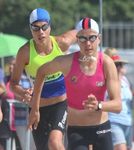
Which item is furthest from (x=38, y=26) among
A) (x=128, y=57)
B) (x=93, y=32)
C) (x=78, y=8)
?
(x=78, y=8)

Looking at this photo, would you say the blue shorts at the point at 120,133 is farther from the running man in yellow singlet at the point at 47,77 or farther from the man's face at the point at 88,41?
the man's face at the point at 88,41

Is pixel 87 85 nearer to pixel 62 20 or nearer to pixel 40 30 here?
pixel 40 30

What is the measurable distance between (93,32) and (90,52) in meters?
0.20

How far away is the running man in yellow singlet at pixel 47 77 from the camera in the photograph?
24.7ft

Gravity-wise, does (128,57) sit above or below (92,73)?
below

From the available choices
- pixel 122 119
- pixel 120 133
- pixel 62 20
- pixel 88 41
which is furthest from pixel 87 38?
pixel 62 20

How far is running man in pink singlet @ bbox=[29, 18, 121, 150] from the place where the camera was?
21.4ft

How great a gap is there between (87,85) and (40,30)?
1213 mm

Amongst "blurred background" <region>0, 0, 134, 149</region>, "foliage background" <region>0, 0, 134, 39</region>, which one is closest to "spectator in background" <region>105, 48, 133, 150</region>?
"blurred background" <region>0, 0, 134, 149</region>

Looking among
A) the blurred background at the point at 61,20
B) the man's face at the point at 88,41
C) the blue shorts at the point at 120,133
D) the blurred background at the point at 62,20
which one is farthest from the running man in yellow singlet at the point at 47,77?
the blurred background at the point at 61,20

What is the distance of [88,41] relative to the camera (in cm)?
652

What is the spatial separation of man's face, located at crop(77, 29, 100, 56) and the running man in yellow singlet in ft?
3.27

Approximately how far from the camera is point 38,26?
7.50m

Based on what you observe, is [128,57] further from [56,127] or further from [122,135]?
[56,127]
